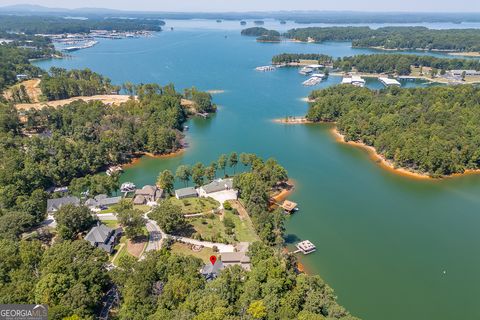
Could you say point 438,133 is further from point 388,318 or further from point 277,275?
point 277,275

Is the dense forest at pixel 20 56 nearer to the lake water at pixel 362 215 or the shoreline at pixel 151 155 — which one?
the shoreline at pixel 151 155

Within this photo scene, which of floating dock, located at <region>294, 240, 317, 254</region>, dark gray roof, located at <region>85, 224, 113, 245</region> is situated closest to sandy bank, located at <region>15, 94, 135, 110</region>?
dark gray roof, located at <region>85, 224, 113, 245</region>

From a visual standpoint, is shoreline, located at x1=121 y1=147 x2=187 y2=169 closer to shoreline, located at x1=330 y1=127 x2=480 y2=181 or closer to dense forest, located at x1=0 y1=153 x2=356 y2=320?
dense forest, located at x1=0 y1=153 x2=356 y2=320

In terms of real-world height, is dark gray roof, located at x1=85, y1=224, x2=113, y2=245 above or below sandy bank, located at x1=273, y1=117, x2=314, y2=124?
above

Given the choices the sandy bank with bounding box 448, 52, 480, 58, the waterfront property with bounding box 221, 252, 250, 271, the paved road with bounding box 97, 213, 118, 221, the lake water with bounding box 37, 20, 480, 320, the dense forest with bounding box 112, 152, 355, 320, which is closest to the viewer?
the dense forest with bounding box 112, 152, 355, 320

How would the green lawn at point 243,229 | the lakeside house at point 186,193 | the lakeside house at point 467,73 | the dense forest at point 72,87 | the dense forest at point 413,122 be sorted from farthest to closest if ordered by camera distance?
the lakeside house at point 467,73
the dense forest at point 72,87
the dense forest at point 413,122
the lakeside house at point 186,193
the green lawn at point 243,229

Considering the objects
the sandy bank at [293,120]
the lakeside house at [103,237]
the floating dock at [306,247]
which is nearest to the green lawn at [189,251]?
the lakeside house at [103,237]
